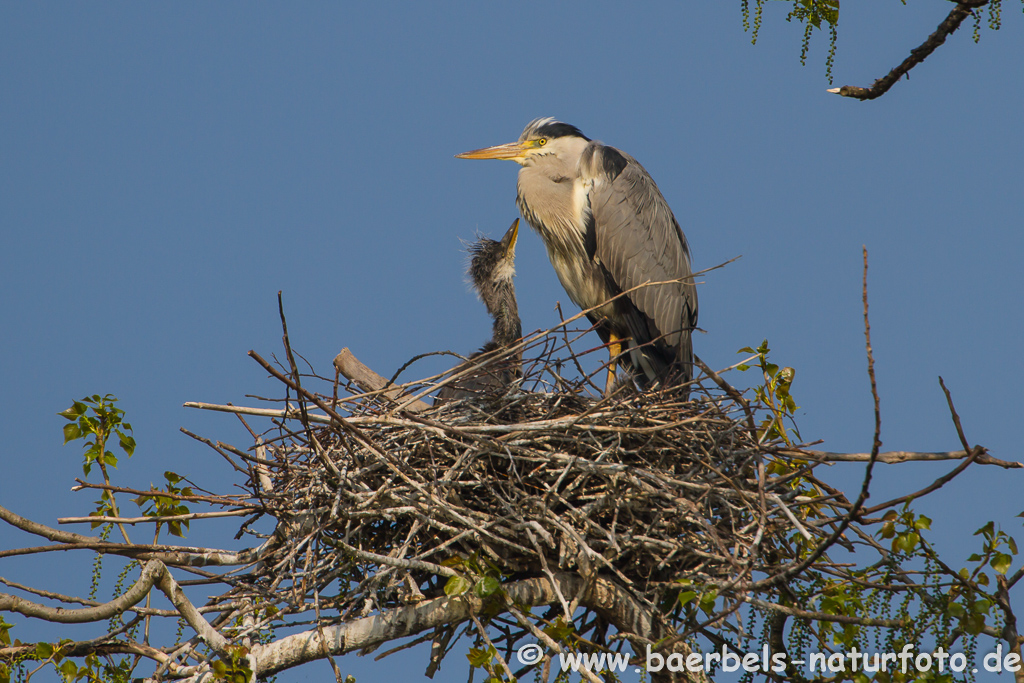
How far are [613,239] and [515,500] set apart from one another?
2.47 meters

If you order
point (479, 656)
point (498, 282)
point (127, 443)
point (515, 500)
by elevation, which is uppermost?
point (498, 282)

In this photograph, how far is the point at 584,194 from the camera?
5660 millimetres

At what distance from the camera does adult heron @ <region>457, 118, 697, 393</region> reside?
5.46 metres

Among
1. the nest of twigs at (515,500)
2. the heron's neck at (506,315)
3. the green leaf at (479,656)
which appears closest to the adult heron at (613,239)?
the heron's neck at (506,315)

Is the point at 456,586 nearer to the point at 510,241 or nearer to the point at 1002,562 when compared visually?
the point at 1002,562

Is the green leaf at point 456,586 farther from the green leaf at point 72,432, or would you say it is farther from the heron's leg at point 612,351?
the heron's leg at point 612,351

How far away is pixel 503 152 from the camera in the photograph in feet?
19.9

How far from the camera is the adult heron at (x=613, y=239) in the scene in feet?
17.9

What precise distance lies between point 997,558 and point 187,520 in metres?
2.69

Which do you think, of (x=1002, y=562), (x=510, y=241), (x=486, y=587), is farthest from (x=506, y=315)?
(x=1002, y=562)

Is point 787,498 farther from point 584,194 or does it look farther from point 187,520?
point 584,194

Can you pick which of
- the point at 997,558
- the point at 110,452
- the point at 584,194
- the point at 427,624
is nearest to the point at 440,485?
the point at 427,624

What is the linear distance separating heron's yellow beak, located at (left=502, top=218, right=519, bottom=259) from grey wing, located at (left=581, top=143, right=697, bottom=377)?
1.85ft

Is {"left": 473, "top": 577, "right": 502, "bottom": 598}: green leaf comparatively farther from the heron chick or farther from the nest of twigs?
the heron chick
